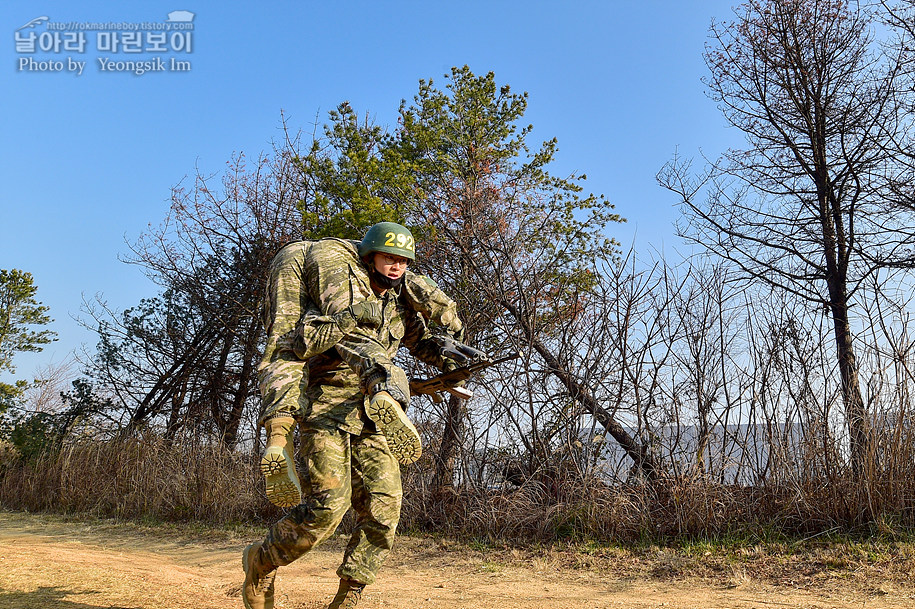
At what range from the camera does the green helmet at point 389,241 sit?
3.81 meters

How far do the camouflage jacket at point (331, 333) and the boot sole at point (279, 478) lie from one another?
0.81 ft

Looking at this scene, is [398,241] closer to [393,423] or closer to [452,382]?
[452,382]

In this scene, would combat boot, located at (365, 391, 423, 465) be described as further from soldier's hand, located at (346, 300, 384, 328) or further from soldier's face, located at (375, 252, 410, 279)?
soldier's face, located at (375, 252, 410, 279)

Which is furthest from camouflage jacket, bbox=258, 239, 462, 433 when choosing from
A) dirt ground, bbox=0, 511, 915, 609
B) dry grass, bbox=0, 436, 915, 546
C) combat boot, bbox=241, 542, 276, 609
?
dry grass, bbox=0, 436, 915, 546

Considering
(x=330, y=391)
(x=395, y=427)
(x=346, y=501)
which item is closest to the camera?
(x=395, y=427)

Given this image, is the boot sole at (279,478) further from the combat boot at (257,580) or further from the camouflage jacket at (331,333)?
the combat boot at (257,580)

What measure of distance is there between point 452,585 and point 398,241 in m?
3.42

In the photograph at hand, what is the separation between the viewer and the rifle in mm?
3811

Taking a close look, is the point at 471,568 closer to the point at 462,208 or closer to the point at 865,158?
the point at 462,208

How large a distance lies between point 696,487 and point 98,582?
5205mm

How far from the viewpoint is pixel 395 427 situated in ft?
10.0

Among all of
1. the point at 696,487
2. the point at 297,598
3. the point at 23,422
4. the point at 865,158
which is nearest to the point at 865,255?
the point at 865,158

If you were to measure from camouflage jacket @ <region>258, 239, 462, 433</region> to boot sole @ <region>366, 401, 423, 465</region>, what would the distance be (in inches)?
6.8

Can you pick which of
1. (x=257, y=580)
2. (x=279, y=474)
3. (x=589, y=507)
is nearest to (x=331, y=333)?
(x=279, y=474)
